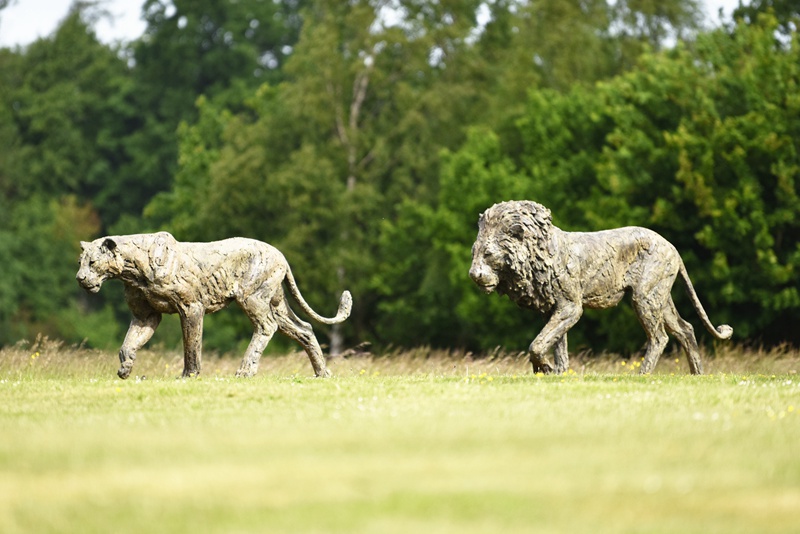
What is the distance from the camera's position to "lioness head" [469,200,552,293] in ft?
53.4

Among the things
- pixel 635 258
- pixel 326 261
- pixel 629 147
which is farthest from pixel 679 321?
pixel 326 261

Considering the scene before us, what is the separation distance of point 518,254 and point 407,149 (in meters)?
33.9

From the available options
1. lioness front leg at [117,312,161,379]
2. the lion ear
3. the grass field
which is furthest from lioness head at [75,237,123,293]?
the lion ear

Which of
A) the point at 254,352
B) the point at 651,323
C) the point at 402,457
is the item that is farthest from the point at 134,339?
the point at 402,457

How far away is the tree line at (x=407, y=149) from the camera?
3628 cm

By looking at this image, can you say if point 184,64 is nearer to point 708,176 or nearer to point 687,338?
point 708,176

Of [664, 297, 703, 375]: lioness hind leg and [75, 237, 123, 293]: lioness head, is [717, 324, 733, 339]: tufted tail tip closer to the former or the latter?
[664, 297, 703, 375]: lioness hind leg

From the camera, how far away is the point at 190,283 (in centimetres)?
1650

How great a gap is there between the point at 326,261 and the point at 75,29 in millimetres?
28261

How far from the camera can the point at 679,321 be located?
17.9 m

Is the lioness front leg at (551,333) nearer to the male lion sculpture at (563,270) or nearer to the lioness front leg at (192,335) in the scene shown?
the male lion sculpture at (563,270)

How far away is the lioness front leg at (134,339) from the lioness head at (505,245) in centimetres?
389

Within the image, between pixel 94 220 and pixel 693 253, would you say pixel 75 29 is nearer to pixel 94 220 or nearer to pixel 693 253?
pixel 94 220

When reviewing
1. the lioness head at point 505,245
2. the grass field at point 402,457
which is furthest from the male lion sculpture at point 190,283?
the lioness head at point 505,245
